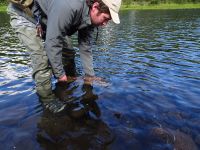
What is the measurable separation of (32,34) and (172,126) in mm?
4518

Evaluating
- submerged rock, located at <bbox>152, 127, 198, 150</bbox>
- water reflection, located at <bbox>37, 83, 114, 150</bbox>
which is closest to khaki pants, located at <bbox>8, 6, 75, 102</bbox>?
water reflection, located at <bbox>37, 83, 114, 150</bbox>

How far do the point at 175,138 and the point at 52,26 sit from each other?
13.2 ft

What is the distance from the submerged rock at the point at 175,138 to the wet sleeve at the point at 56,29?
3046 mm

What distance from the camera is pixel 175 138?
697 cm

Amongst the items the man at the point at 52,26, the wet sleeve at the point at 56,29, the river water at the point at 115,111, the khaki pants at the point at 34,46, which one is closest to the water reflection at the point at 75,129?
the river water at the point at 115,111

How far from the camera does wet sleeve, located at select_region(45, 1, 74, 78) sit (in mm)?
6402

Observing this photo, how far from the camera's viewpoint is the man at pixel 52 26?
6.49 meters

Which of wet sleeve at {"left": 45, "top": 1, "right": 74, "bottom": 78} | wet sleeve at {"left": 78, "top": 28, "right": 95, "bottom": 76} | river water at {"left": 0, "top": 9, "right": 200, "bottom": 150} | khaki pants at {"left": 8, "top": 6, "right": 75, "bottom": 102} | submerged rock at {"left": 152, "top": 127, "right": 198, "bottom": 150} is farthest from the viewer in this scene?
wet sleeve at {"left": 78, "top": 28, "right": 95, "bottom": 76}

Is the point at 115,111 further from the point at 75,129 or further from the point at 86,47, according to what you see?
the point at 86,47

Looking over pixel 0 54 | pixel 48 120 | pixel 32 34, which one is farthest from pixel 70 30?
pixel 0 54

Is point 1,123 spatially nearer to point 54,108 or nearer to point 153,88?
point 54,108

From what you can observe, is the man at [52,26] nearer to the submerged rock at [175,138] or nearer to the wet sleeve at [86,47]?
the wet sleeve at [86,47]

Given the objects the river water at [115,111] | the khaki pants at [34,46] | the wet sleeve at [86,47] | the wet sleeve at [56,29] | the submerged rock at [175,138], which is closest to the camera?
the wet sleeve at [56,29]

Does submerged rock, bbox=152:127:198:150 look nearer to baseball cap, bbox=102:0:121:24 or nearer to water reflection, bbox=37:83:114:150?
water reflection, bbox=37:83:114:150
